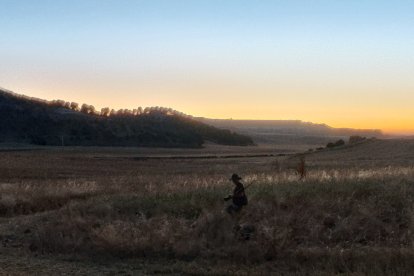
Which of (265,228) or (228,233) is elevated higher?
(265,228)

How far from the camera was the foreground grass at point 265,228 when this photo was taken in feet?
37.5

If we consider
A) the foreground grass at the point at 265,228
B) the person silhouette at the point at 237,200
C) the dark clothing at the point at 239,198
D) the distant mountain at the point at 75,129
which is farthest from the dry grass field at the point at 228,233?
the distant mountain at the point at 75,129

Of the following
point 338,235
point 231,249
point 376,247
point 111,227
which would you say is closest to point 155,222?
point 111,227

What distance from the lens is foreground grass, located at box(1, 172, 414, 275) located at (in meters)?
11.4

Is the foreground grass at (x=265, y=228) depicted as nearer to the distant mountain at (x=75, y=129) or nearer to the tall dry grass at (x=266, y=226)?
the tall dry grass at (x=266, y=226)

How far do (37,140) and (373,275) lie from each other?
402ft

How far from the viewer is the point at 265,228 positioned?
12859 mm

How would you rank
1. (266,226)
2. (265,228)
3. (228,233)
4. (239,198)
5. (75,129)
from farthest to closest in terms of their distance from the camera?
(75,129), (239,198), (266,226), (228,233), (265,228)

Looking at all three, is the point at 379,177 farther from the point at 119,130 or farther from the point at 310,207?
the point at 119,130

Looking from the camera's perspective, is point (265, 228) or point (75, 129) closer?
point (265, 228)

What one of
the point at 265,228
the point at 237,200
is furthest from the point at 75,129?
the point at 265,228

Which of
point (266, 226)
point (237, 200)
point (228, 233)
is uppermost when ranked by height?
point (237, 200)

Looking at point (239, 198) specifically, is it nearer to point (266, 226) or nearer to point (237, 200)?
point (237, 200)

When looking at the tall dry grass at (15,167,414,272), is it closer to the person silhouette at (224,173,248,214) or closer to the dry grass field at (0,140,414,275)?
the dry grass field at (0,140,414,275)
